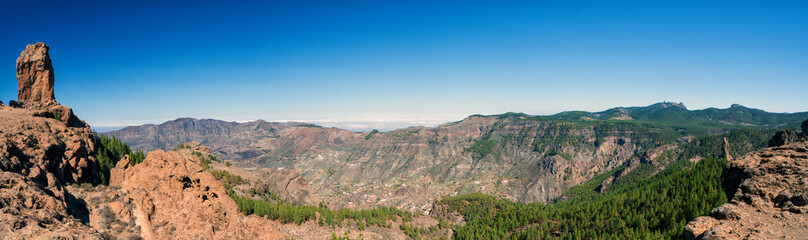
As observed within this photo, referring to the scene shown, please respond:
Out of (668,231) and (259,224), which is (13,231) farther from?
(668,231)

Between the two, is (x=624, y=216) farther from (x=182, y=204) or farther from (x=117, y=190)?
(x=117, y=190)

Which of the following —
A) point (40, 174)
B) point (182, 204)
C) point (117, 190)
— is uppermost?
point (40, 174)

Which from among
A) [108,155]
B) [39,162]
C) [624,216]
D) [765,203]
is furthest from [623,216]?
[108,155]

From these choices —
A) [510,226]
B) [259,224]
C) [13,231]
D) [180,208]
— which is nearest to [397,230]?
[510,226]

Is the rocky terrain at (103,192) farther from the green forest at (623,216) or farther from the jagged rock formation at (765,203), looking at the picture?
the green forest at (623,216)

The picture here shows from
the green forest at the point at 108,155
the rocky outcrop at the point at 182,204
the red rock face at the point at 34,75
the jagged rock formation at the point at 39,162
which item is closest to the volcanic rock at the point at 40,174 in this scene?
the jagged rock formation at the point at 39,162

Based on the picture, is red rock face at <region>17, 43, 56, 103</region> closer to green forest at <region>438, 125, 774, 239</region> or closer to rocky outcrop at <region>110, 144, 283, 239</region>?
rocky outcrop at <region>110, 144, 283, 239</region>

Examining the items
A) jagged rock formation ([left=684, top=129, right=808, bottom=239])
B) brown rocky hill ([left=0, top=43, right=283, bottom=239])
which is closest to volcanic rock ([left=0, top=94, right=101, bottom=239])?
brown rocky hill ([left=0, top=43, right=283, bottom=239])
